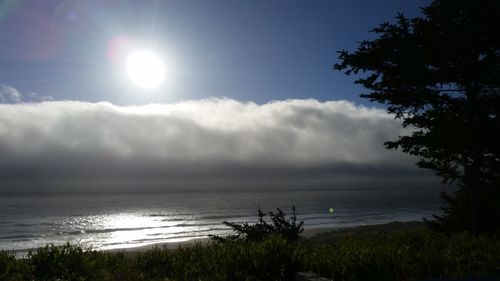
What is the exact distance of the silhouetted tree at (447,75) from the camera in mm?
14438

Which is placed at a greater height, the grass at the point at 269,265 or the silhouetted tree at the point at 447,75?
the silhouetted tree at the point at 447,75

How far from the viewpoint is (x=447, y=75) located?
1505 cm

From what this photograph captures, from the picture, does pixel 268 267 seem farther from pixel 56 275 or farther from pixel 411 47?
pixel 411 47

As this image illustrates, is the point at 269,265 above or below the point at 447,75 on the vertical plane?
below

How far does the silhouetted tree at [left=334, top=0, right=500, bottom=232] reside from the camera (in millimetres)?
14438

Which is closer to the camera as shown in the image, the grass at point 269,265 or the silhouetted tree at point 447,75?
the grass at point 269,265

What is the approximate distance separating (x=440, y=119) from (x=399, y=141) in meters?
1.73

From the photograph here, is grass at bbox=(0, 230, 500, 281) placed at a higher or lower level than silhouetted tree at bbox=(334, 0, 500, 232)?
lower

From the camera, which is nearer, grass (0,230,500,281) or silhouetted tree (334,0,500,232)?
grass (0,230,500,281)

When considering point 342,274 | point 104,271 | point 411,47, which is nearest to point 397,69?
point 411,47

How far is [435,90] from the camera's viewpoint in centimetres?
1528

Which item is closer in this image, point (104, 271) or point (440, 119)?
point (104, 271)

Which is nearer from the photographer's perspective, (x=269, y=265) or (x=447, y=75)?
(x=269, y=265)

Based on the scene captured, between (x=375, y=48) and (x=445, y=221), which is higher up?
(x=375, y=48)
